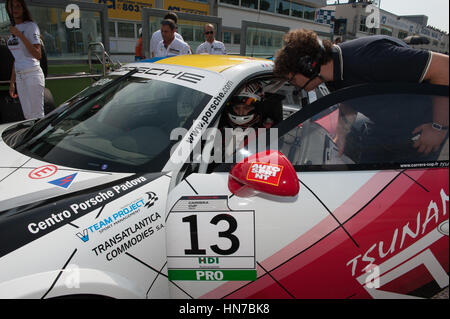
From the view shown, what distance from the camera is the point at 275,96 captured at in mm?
2541

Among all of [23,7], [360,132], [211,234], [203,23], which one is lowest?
[211,234]

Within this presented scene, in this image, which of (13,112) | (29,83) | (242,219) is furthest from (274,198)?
(13,112)

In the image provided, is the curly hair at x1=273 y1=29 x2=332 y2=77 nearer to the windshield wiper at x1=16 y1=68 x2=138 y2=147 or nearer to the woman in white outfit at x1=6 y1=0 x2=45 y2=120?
the windshield wiper at x1=16 y1=68 x2=138 y2=147

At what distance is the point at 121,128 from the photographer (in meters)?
1.73

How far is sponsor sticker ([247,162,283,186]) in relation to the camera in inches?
45.0

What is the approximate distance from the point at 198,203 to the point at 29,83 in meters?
3.25

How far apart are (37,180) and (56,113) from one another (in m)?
0.84

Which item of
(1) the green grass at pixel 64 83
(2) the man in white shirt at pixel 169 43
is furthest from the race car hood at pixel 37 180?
(1) the green grass at pixel 64 83

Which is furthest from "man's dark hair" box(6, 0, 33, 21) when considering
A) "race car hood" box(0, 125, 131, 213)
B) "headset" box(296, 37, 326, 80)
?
"headset" box(296, 37, 326, 80)

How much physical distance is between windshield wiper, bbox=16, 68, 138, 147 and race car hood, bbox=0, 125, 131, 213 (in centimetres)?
32

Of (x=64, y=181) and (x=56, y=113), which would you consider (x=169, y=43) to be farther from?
(x=64, y=181)

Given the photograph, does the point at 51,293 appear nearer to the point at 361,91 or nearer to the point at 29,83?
the point at 361,91

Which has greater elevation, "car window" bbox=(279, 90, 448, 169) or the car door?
"car window" bbox=(279, 90, 448, 169)

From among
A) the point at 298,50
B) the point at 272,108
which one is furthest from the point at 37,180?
the point at 272,108
